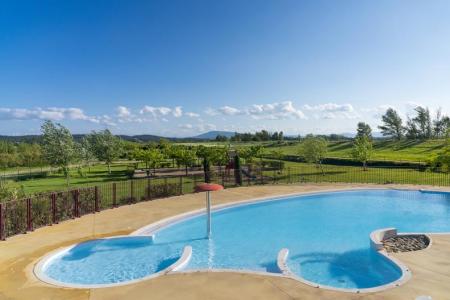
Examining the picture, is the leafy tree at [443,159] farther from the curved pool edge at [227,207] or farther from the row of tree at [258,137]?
the row of tree at [258,137]

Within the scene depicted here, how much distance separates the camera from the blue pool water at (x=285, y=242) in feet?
33.5

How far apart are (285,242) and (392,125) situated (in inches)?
3373

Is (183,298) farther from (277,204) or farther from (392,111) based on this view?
(392,111)

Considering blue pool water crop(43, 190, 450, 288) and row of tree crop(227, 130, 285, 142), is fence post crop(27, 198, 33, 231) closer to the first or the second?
blue pool water crop(43, 190, 450, 288)

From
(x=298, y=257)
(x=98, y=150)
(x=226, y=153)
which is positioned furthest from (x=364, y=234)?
(x=98, y=150)

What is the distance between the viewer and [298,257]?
1169 centimetres

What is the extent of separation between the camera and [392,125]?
3497 inches

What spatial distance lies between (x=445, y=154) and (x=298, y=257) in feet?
27.4

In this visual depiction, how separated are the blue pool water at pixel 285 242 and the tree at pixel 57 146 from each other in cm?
1440

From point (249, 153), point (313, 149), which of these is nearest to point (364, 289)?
point (313, 149)

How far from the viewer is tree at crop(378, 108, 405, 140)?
87875 mm

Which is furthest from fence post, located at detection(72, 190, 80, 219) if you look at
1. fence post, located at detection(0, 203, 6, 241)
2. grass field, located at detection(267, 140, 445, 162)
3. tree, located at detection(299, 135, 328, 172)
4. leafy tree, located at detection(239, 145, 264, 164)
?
grass field, located at detection(267, 140, 445, 162)

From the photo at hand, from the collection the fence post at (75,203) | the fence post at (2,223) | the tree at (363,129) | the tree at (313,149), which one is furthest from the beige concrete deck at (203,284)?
the tree at (363,129)

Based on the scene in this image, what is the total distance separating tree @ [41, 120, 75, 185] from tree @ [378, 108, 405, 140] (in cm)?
8145
